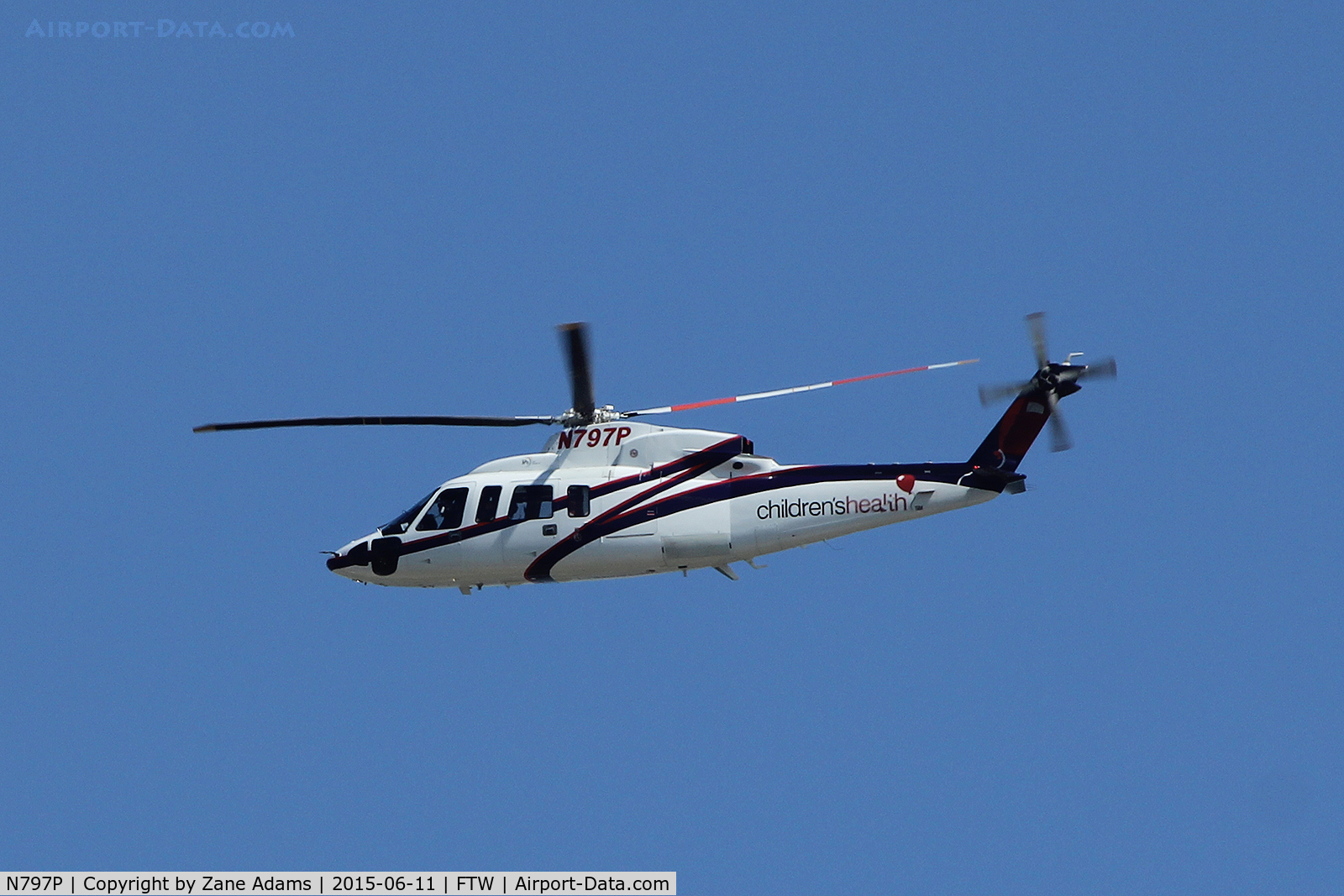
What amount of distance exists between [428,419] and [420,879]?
7622 millimetres

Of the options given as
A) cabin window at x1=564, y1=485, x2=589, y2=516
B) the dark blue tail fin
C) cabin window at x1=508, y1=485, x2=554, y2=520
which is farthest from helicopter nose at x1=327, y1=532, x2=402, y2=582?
the dark blue tail fin

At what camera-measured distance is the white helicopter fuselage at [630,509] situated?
32469 millimetres

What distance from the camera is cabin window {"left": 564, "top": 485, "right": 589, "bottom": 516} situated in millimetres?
33594

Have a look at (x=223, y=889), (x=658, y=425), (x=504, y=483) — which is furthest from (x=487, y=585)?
Answer: (x=223, y=889)

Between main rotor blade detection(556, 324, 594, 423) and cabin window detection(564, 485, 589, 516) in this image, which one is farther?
cabin window detection(564, 485, 589, 516)

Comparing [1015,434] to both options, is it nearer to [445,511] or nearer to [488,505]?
[488,505]

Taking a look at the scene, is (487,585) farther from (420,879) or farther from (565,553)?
(420,879)

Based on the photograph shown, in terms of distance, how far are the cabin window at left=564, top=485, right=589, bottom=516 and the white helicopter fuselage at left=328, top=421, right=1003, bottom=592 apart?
1 centimetres

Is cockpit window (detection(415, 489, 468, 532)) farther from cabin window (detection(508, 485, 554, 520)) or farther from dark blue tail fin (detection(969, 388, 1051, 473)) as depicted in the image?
dark blue tail fin (detection(969, 388, 1051, 473))

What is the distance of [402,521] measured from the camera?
3478cm

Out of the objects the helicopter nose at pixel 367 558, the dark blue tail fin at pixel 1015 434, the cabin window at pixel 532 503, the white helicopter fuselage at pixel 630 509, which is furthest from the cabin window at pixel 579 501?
the dark blue tail fin at pixel 1015 434

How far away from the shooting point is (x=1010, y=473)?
1272 inches

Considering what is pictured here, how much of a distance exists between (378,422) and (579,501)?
12.1 feet

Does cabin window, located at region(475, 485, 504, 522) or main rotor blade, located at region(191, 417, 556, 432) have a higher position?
main rotor blade, located at region(191, 417, 556, 432)
